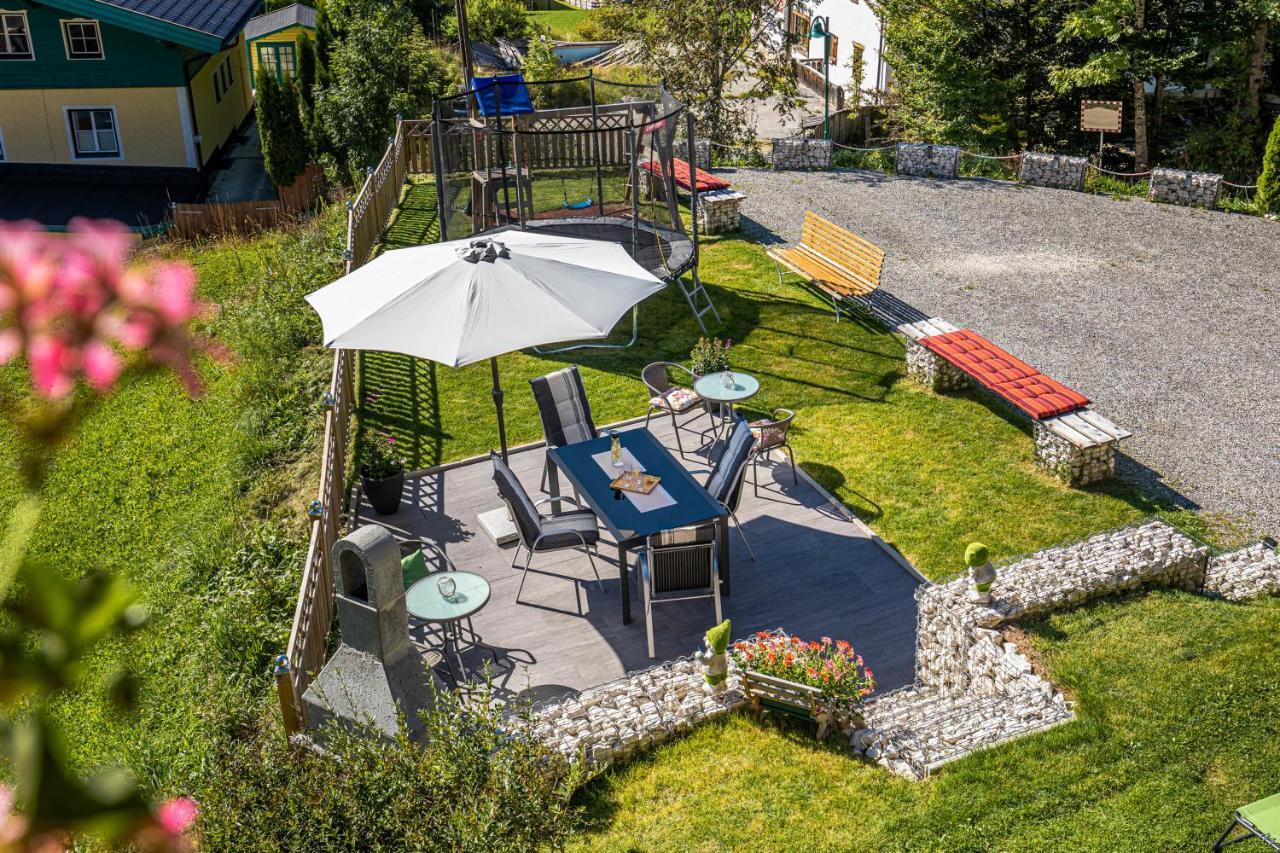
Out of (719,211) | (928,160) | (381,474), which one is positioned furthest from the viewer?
(928,160)

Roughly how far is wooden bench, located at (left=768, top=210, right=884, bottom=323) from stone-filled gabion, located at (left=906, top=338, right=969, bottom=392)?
1.87 m

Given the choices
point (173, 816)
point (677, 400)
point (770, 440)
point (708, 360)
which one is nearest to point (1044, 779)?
point (770, 440)

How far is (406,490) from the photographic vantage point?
1220 cm

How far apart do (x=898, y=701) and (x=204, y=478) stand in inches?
368

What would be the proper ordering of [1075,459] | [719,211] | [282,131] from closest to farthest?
[1075,459], [719,211], [282,131]

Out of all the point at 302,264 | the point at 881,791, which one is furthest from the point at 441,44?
the point at 881,791

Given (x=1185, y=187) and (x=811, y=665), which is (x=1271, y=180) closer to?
(x=1185, y=187)

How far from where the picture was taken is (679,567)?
9.73m

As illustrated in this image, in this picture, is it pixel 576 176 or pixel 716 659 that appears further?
pixel 576 176

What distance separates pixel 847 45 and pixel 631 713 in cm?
3358

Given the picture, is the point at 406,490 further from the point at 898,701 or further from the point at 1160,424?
the point at 1160,424

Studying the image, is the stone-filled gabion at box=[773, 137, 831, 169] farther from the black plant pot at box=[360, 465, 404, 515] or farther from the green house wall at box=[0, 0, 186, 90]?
the green house wall at box=[0, 0, 186, 90]

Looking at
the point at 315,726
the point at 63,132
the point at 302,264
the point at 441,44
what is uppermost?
the point at 441,44

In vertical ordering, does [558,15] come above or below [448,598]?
above
